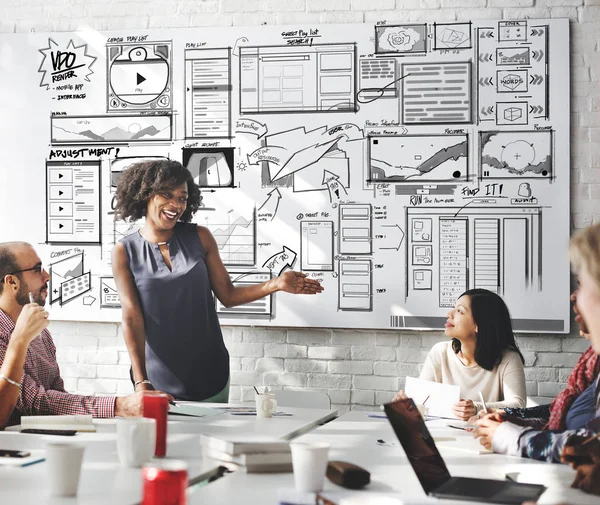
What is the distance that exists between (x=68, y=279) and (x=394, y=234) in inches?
73.1

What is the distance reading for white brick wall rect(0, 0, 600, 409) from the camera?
13.6 ft

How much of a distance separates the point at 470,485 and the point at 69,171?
3325 mm

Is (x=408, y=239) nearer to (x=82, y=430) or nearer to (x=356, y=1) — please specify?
(x=356, y=1)

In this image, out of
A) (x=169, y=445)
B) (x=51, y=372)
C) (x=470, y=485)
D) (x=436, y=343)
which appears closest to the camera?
(x=470, y=485)

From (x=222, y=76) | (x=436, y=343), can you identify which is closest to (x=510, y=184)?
(x=436, y=343)

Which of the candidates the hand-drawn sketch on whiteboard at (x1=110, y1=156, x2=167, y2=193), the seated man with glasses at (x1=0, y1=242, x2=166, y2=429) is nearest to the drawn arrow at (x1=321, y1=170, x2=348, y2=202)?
the hand-drawn sketch on whiteboard at (x1=110, y1=156, x2=167, y2=193)

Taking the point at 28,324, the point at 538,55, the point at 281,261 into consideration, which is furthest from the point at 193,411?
the point at 538,55

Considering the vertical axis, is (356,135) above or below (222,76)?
below

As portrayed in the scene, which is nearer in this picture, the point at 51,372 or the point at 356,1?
the point at 51,372

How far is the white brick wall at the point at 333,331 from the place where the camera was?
4156 mm

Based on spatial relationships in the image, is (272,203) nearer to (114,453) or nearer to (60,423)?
(60,423)

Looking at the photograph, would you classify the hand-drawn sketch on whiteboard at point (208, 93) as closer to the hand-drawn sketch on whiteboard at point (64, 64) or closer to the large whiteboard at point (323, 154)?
the large whiteboard at point (323, 154)

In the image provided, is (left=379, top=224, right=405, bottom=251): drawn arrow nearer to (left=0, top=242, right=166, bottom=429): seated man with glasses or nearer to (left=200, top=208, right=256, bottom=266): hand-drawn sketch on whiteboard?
(left=200, top=208, right=256, bottom=266): hand-drawn sketch on whiteboard

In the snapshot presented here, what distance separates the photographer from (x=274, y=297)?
4395mm
